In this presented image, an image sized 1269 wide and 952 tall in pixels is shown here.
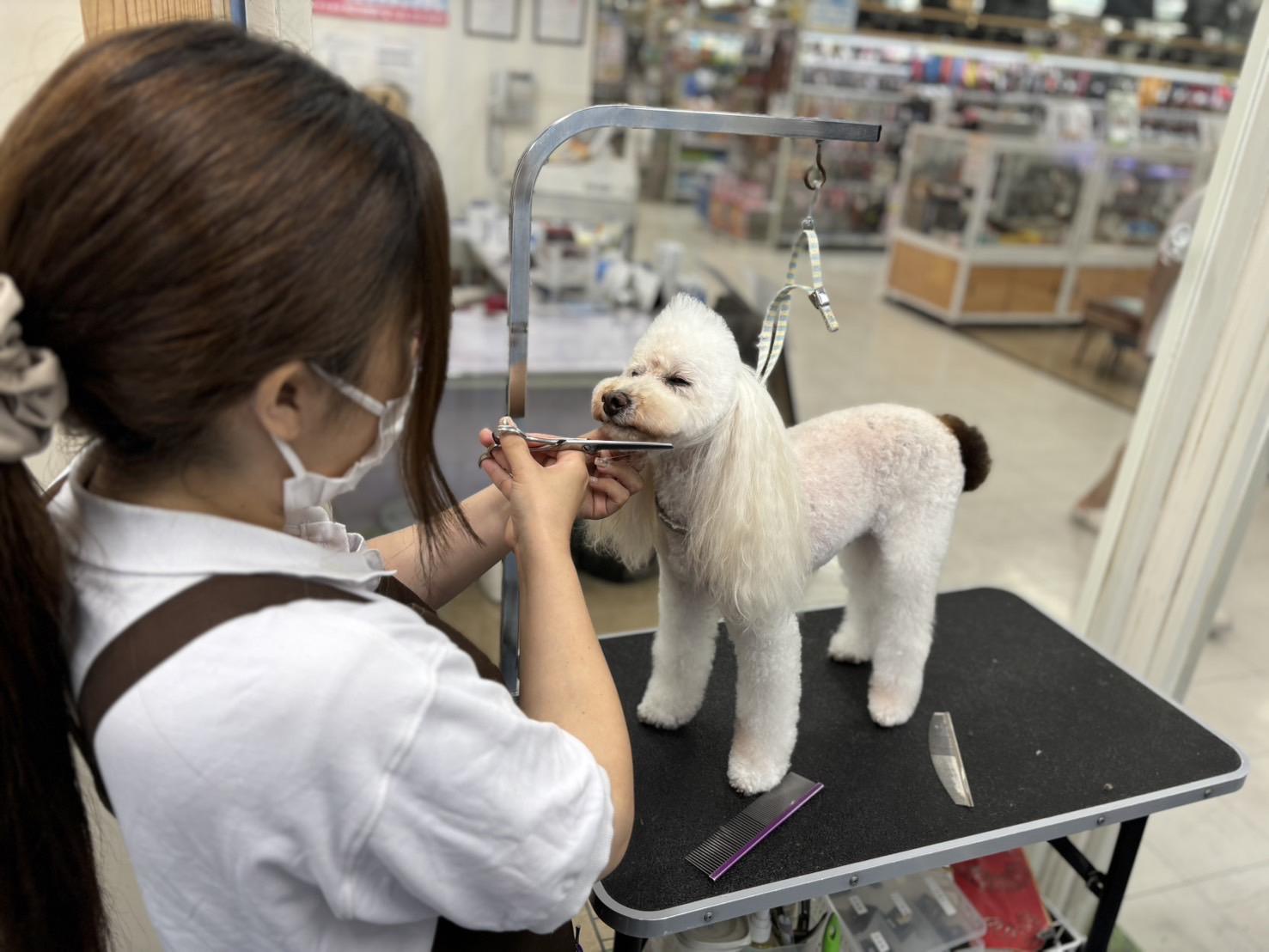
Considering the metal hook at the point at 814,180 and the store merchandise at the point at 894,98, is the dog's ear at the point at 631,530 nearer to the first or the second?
the metal hook at the point at 814,180

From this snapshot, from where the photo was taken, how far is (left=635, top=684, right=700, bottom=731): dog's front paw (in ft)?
3.57

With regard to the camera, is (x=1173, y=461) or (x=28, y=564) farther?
(x=1173, y=461)

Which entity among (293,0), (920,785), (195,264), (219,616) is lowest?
(920,785)

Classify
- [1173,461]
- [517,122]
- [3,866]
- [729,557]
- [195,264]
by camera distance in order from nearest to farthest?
1. [195,264]
2. [3,866]
3. [729,557]
4. [1173,461]
5. [517,122]

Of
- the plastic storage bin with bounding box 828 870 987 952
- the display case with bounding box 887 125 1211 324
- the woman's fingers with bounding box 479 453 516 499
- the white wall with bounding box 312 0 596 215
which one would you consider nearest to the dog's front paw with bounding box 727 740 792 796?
the plastic storage bin with bounding box 828 870 987 952

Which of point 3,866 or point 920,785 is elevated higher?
point 3,866

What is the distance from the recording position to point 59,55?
3.29 feet

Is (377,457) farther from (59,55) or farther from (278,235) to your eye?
(59,55)

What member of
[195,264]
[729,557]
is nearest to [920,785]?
[729,557]

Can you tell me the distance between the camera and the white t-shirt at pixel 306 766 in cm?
52

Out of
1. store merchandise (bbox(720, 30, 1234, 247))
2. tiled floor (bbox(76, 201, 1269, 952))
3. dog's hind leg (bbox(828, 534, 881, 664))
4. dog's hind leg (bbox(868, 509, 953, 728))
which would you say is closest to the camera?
dog's hind leg (bbox(868, 509, 953, 728))

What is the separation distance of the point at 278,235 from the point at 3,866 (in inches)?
19.2

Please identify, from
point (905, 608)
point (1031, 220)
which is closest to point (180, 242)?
point (905, 608)

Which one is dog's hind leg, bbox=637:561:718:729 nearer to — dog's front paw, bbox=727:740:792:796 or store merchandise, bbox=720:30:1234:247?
dog's front paw, bbox=727:740:792:796
